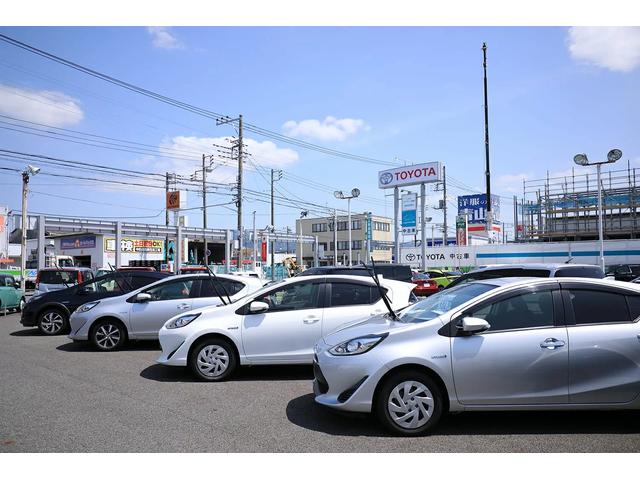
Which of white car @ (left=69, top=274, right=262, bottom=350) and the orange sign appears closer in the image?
white car @ (left=69, top=274, right=262, bottom=350)

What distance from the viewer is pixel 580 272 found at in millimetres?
11023

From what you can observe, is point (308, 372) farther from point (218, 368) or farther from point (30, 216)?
point (30, 216)

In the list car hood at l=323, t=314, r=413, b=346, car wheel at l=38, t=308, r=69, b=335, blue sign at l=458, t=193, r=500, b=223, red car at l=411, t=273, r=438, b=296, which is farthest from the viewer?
blue sign at l=458, t=193, r=500, b=223

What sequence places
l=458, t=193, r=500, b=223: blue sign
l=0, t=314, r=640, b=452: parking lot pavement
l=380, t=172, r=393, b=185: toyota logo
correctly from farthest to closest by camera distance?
l=458, t=193, r=500, b=223: blue sign
l=380, t=172, r=393, b=185: toyota logo
l=0, t=314, r=640, b=452: parking lot pavement

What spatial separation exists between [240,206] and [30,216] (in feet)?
44.8

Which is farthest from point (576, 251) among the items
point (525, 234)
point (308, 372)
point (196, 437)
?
point (196, 437)

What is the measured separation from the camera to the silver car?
4848mm

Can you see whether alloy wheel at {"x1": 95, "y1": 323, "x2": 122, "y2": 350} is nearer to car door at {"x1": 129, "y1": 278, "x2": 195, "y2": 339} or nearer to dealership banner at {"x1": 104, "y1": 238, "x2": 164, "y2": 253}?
car door at {"x1": 129, "y1": 278, "x2": 195, "y2": 339}

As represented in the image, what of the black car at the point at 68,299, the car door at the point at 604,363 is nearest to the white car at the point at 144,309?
the black car at the point at 68,299

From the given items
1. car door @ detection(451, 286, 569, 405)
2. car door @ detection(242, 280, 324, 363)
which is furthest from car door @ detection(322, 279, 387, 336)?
car door @ detection(451, 286, 569, 405)

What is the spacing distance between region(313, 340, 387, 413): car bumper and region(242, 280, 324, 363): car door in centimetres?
207

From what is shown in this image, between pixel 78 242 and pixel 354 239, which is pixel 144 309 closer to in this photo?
pixel 78 242

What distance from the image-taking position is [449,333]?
4961 mm

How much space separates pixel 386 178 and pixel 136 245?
26.6 meters
